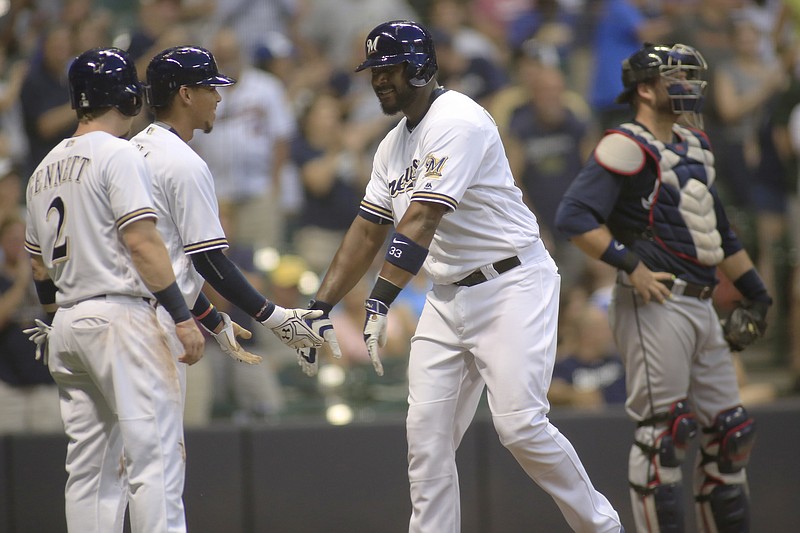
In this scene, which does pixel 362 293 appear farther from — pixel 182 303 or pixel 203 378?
pixel 182 303

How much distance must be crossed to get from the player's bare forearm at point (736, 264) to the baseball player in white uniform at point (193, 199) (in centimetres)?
210

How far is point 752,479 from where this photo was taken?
5914 mm

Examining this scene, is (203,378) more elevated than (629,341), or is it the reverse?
(629,341)

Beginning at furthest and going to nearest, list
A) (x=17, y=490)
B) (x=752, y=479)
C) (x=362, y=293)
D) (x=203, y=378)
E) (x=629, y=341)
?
1. (x=362, y=293)
2. (x=203, y=378)
3. (x=17, y=490)
4. (x=752, y=479)
5. (x=629, y=341)

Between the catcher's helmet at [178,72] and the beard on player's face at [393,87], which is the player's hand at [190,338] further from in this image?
the beard on player's face at [393,87]

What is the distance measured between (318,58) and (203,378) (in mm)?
3288

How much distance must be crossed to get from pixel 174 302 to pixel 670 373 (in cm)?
227

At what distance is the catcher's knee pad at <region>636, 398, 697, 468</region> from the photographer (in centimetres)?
482

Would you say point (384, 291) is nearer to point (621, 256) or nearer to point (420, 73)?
point (420, 73)

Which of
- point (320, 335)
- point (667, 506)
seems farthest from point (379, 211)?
point (667, 506)

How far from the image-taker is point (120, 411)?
4031mm

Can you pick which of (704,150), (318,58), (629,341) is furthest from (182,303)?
(318,58)

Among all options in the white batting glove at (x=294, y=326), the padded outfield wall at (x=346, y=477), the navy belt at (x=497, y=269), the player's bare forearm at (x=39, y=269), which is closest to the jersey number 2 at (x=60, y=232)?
the player's bare forearm at (x=39, y=269)

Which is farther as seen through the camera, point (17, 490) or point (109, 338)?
point (17, 490)
